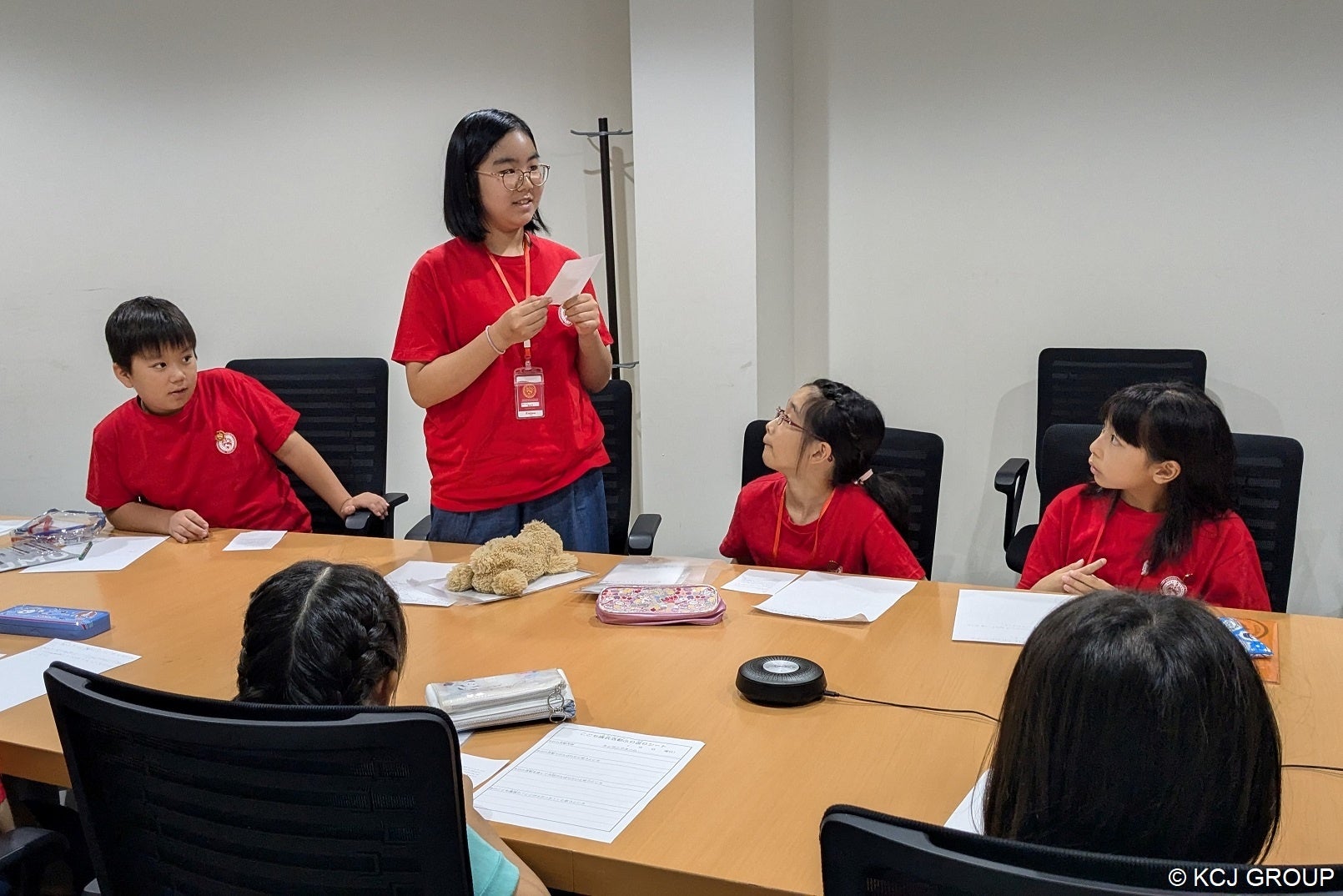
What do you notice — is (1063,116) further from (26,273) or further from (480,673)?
(26,273)

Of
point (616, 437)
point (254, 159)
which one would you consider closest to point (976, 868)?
point (616, 437)

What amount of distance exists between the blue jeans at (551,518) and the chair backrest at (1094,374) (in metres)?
1.58

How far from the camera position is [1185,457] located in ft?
6.93

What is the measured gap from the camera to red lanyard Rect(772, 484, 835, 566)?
7.93 feet

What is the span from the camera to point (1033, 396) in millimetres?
3832

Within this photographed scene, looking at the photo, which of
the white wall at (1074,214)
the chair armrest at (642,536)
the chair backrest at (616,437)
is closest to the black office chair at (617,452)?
the chair backrest at (616,437)

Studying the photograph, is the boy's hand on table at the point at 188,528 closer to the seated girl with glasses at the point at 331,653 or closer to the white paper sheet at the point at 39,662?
the white paper sheet at the point at 39,662

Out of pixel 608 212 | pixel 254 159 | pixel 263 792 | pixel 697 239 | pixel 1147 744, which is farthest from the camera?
pixel 254 159

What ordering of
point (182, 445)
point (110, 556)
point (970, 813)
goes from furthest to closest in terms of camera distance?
point (182, 445) < point (110, 556) < point (970, 813)

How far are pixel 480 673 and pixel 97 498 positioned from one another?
1586mm

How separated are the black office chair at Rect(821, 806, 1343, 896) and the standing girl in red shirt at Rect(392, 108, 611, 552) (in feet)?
5.29

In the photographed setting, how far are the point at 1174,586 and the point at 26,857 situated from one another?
6.29ft

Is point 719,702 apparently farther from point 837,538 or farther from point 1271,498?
point 1271,498

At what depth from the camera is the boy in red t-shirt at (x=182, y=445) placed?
2.73 meters
